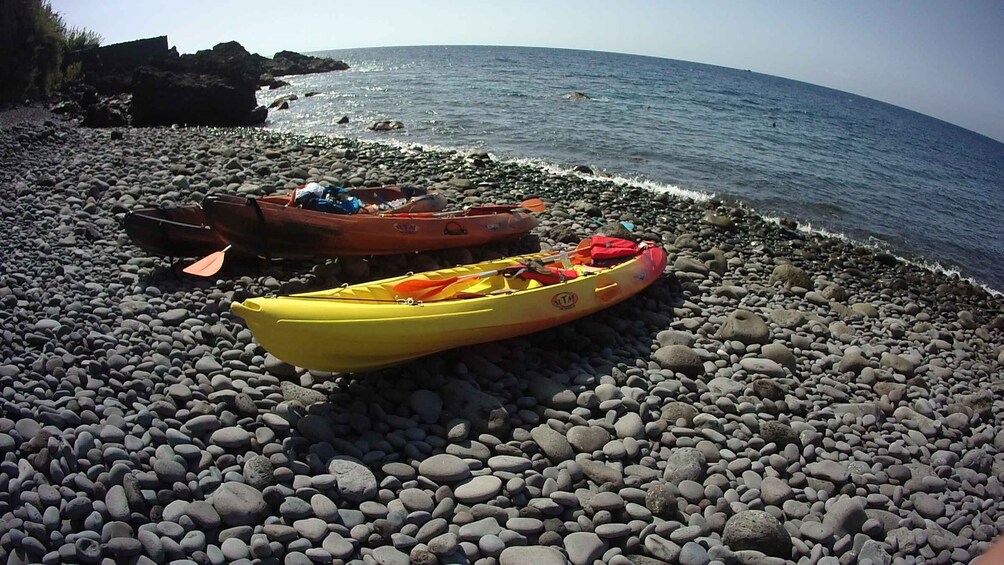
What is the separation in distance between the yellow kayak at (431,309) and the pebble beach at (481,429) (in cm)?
30

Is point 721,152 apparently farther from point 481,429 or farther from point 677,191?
point 481,429

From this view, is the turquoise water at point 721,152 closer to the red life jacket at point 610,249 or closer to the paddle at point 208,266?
the red life jacket at point 610,249

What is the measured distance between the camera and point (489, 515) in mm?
3734

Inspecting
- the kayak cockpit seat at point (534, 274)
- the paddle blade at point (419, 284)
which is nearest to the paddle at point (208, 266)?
the paddle blade at point (419, 284)

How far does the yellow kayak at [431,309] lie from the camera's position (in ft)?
15.0

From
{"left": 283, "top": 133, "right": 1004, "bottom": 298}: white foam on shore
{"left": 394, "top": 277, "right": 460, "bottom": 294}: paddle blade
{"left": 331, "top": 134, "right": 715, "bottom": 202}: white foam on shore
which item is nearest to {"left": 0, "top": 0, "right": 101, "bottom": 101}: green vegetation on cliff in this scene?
{"left": 283, "top": 133, "right": 1004, "bottom": 298}: white foam on shore

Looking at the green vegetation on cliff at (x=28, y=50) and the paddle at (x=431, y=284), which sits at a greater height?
the green vegetation on cliff at (x=28, y=50)

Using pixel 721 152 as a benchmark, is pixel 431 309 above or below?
below

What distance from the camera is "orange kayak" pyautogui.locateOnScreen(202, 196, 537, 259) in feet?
21.5

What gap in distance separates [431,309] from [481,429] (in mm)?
1194

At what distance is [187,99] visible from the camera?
62.6 ft

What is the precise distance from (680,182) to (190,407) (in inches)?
536

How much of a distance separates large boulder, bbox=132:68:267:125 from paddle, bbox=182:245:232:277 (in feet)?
48.7

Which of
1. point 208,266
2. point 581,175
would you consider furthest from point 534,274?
point 581,175
